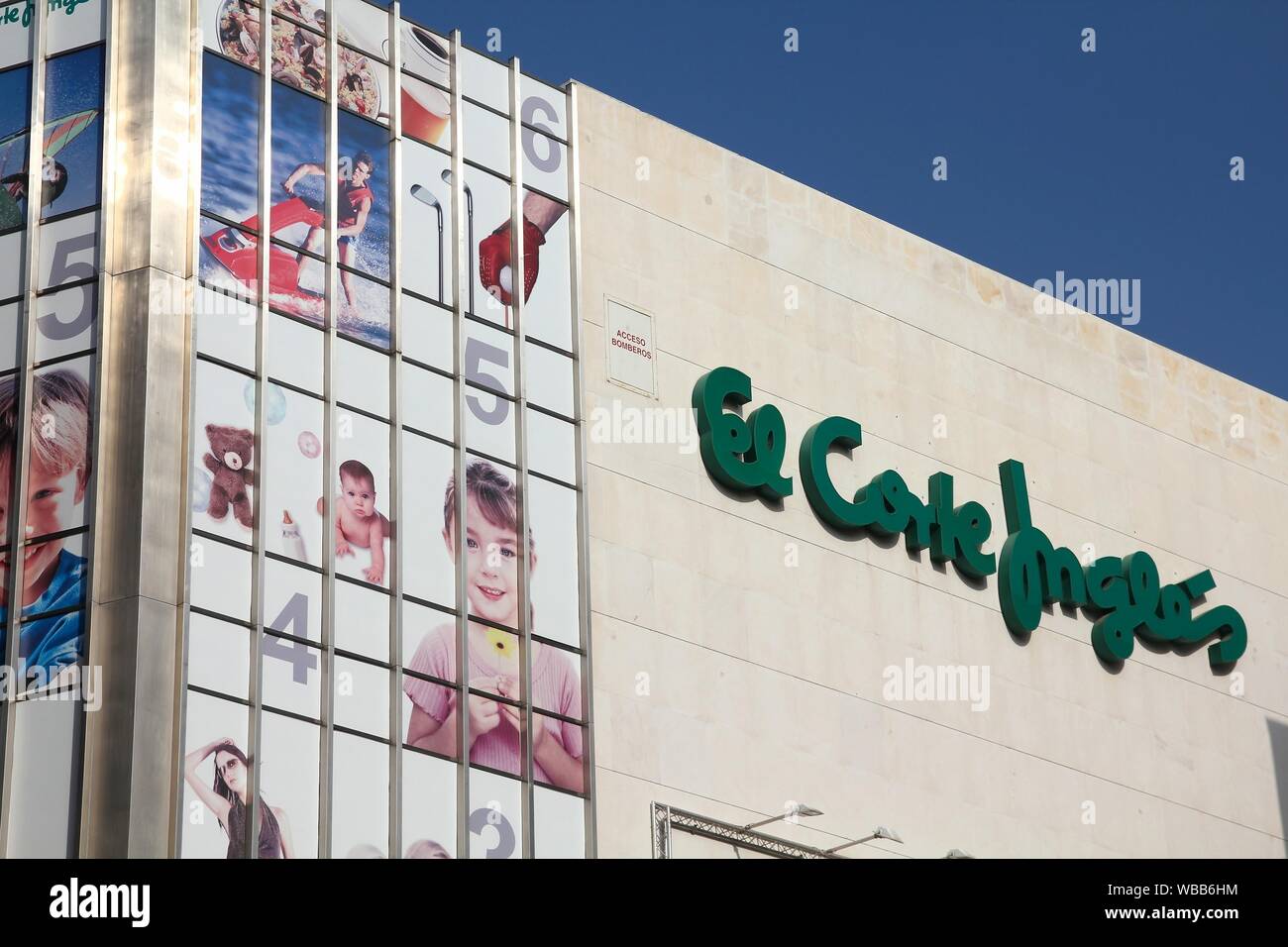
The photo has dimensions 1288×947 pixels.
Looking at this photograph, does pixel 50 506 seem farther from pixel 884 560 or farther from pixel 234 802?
pixel 884 560

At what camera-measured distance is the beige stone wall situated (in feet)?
106

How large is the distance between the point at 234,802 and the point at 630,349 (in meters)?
Result: 10.4

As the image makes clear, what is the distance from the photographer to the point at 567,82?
34281mm

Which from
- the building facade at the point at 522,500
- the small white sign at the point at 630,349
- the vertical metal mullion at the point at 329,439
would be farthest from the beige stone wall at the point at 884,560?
the vertical metal mullion at the point at 329,439

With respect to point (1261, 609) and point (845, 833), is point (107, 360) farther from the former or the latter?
point (1261, 609)

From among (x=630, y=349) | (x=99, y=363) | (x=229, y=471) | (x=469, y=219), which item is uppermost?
(x=469, y=219)

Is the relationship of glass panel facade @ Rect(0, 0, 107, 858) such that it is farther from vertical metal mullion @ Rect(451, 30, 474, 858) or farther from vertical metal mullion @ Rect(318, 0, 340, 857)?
vertical metal mullion @ Rect(451, 30, 474, 858)

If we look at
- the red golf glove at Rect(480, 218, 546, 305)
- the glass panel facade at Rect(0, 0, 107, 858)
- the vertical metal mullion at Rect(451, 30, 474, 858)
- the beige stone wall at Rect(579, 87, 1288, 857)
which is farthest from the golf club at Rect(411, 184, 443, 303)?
the glass panel facade at Rect(0, 0, 107, 858)

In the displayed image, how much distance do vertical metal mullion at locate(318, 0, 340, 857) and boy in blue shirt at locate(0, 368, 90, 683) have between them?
9.99ft

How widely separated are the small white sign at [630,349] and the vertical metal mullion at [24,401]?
867cm

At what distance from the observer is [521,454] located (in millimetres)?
30953

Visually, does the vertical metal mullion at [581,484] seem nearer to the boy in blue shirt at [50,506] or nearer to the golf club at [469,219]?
the golf club at [469,219]

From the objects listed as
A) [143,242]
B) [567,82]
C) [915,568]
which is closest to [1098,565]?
[915,568]

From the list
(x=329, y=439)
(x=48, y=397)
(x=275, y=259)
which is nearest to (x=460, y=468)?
(x=329, y=439)
